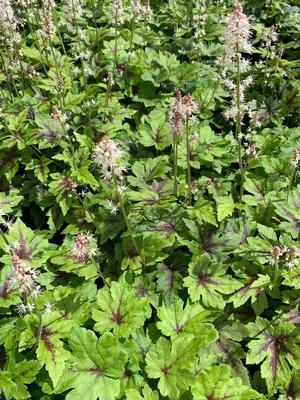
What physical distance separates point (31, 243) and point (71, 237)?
65cm

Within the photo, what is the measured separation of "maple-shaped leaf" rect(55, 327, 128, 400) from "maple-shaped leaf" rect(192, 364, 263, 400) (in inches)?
25.8

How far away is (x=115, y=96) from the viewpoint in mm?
6363

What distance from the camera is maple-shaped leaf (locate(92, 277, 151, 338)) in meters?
3.87

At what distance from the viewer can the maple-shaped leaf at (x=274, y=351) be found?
3.91m

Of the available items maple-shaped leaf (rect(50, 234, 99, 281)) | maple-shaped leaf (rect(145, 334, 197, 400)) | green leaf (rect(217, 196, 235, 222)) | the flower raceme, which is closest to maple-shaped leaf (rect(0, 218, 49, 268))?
maple-shaped leaf (rect(50, 234, 99, 281))

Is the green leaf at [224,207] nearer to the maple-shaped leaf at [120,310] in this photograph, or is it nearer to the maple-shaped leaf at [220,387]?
the maple-shaped leaf at [120,310]

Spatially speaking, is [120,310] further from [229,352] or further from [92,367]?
[229,352]

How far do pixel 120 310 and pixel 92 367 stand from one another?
1.87 ft

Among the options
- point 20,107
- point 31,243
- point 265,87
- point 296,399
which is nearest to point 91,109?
point 20,107

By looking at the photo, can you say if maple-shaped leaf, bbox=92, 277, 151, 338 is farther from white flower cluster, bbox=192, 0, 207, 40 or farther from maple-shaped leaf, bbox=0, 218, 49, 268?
white flower cluster, bbox=192, 0, 207, 40

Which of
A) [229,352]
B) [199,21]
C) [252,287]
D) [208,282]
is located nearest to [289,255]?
[252,287]

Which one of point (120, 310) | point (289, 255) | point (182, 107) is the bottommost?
point (120, 310)

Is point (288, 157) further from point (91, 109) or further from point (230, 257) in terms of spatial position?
point (91, 109)

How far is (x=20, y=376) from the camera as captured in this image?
359 centimetres
